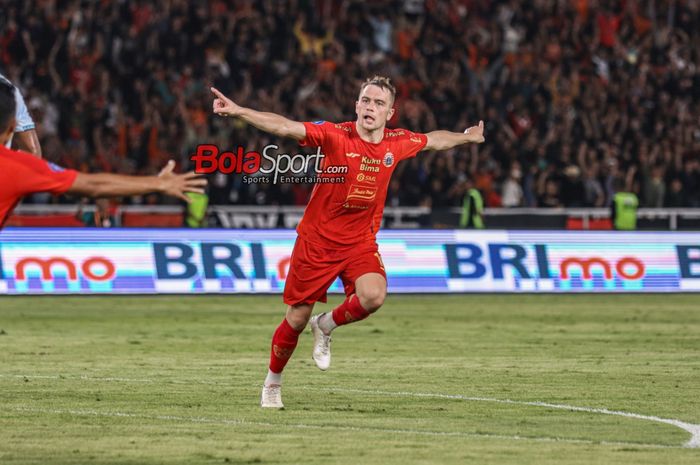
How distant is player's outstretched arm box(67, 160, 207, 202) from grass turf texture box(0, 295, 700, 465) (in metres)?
1.59

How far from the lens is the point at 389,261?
83.0 ft

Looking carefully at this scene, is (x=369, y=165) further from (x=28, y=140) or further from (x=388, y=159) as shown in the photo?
(x=28, y=140)

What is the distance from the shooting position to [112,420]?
418 inches

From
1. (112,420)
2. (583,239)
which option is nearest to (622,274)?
(583,239)

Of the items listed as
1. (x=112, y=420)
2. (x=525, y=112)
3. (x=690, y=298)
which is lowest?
(x=690, y=298)

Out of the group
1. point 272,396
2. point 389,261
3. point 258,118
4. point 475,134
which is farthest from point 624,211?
point 258,118

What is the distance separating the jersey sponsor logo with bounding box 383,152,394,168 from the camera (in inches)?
468

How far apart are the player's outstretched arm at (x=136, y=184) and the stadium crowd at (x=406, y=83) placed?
18.6 meters

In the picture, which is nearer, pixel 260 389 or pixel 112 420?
pixel 112 420

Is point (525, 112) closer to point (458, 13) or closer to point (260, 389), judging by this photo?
point (458, 13)

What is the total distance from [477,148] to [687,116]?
5319 millimetres

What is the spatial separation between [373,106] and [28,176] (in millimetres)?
3530

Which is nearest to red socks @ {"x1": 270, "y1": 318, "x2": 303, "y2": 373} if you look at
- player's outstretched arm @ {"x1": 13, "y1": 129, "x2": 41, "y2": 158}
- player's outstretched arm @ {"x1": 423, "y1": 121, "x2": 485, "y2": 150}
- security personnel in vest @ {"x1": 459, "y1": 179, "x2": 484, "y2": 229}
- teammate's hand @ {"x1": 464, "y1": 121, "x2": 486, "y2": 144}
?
player's outstretched arm @ {"x1": 423, "y1": 121, "x2": 485, "y2": 150}

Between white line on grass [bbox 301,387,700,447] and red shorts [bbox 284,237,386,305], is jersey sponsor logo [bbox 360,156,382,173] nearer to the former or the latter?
red shorts [bbox 284,237,386,305]
